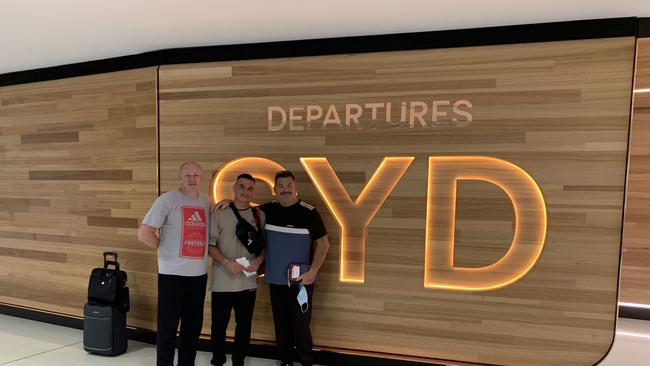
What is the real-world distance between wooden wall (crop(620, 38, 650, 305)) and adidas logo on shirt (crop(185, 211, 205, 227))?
449cm

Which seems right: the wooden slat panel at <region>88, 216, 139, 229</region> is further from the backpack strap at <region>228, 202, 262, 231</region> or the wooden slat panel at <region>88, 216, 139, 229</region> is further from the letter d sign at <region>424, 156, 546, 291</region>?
the letter d sign at <region>424, 156, 546, 291</region>

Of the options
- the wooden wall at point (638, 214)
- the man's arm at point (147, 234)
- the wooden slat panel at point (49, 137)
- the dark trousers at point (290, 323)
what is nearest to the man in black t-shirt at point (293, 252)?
Result: the dark trousers at point (290, 323)

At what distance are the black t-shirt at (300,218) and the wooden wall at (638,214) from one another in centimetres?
367

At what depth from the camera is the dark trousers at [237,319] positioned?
2967 mm

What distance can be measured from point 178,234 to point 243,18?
1607mm

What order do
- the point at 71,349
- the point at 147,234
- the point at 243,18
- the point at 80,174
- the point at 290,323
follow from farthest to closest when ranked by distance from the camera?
the point at 80,174
the point at 71,349
the point at 290,323
the point at 243,18
the point at 147,234

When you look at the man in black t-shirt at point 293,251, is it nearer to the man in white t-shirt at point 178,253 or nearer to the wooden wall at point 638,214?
the man in white t-shirt at point 178,253

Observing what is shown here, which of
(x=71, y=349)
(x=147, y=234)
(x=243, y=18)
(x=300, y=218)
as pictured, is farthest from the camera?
(x=71, y=349)

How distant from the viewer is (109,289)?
338 centimetres

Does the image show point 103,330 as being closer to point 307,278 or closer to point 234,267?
point 234,267

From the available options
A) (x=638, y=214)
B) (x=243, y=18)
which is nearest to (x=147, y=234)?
(x=243, y=18)

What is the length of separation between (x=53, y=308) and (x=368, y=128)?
3734 millimetres

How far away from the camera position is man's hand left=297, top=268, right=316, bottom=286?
2.93m

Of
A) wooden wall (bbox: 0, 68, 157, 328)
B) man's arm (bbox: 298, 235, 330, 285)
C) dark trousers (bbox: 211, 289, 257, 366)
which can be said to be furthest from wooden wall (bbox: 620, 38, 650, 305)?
wooden wall (bbox: 0, 68, 157, 328)
